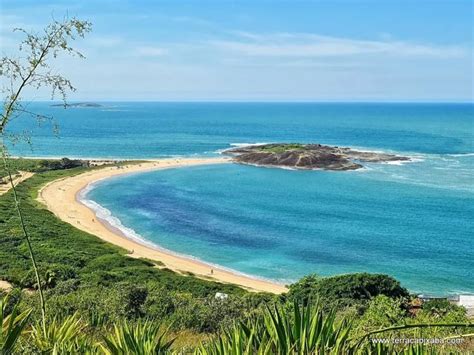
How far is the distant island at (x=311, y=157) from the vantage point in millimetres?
76250

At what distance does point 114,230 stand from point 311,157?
39380 mm

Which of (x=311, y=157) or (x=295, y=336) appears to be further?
(x=311, y=157)

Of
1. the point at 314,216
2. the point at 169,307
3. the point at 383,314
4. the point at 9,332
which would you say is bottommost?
the point at 314,216

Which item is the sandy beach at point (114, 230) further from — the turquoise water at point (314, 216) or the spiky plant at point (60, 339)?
the spiky plant at point (60, 339)

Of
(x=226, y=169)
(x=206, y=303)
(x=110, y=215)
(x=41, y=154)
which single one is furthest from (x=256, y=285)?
(x=41, y=154)

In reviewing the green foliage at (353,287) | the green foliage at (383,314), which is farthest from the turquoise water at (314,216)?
the green foliage at (383,314)

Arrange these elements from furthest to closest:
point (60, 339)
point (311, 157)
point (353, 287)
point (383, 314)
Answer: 1. point (311, 157)
2. point (353, 287)
3. point (383, 314)
4. point (60, 339)

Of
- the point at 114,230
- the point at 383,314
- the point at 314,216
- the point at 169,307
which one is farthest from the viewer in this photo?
the point at 314,216

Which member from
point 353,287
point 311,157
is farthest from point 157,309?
point 311,157

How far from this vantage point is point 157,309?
15320 mm

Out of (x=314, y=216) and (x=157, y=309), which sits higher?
(x=157, y=309)

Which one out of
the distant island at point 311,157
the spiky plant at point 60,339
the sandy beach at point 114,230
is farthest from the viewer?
the distant island at point 311,157

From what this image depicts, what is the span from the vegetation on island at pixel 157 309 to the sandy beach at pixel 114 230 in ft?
4.84

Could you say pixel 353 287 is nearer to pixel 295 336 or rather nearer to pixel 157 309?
pixel 157 309
